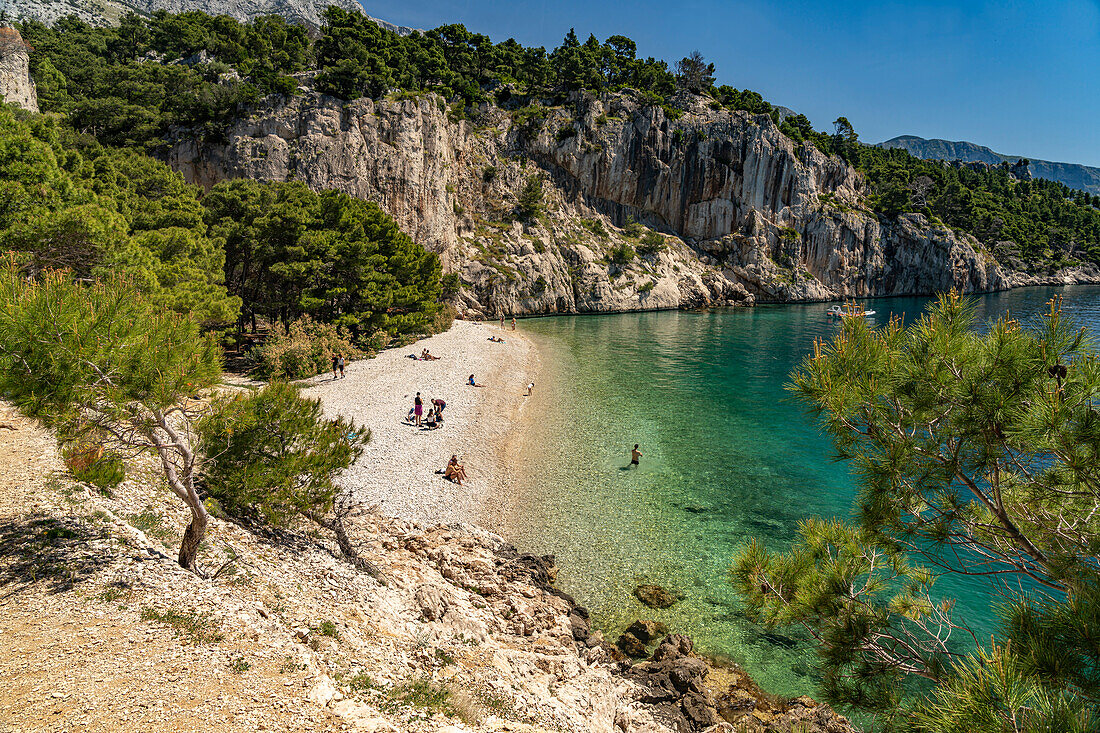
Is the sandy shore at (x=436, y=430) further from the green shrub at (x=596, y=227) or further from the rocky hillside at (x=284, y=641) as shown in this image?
the green shrub at (x=596, y=227)

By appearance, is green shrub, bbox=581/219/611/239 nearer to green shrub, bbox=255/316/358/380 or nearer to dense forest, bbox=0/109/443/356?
dense forest, bbox=0/109/443/356

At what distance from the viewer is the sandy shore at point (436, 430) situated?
15.7m

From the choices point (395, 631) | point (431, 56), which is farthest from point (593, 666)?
point (431, 56)

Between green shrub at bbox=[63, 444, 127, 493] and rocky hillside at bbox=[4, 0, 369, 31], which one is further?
rocky hillside at bbox=[4, 0, 369, 31]

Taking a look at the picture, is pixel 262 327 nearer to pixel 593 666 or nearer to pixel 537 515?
pixel 537 515

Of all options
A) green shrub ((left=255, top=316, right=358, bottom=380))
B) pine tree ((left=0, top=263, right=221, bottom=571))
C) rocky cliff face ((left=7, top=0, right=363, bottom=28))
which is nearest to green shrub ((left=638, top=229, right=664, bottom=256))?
rocky cliff face ((left=7, top=0, right=363, bottom=28))

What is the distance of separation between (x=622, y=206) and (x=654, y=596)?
267 ft

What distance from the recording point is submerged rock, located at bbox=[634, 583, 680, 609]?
11891 millimetres

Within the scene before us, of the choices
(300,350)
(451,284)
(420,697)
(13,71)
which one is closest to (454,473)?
(420,697)

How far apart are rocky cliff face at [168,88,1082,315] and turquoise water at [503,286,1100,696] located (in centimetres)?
3177

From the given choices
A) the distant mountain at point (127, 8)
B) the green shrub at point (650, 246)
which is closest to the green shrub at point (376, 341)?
the green shrub at point (650, 246)

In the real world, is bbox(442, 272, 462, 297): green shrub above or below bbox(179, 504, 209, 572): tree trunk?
above

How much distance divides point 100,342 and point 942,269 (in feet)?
399

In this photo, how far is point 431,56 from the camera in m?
70.5
